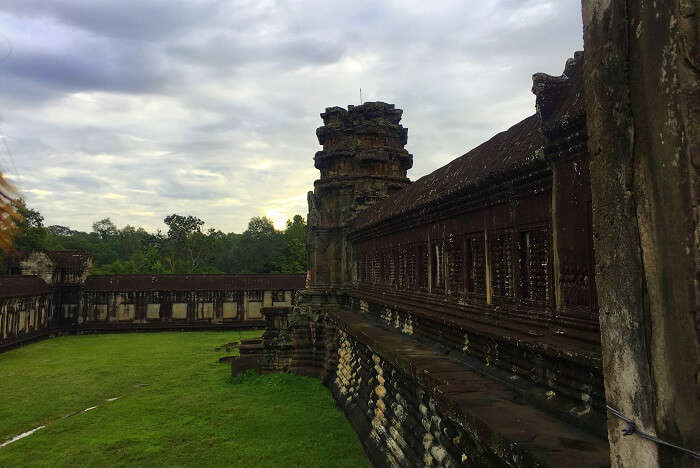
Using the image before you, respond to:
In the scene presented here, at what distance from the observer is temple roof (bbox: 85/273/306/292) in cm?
3040

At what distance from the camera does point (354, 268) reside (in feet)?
50.0

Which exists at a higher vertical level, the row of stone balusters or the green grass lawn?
the row of stone balusters

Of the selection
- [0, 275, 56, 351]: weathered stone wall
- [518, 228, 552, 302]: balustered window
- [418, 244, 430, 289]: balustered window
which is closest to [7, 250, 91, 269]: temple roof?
[0, 275, 56, 351]: weathered stone wall

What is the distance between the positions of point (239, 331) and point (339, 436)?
2175 centimetres

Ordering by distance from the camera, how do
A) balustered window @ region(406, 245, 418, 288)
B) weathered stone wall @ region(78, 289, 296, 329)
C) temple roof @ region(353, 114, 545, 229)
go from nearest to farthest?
1. temple roof @ region(353, 114, 545, 229)
2. balustered window @ region(406, 245, 418, 288)
3. weathered stone wall @ region(78, 289, 296, 329)

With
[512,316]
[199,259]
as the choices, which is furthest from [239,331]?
[199,259]

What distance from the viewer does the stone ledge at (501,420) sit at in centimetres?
306

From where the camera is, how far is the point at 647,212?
7.32ft

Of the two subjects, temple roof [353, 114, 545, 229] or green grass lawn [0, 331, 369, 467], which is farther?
green grass lawn [0, 331, 369, 467]

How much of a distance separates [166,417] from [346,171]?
1000 cm

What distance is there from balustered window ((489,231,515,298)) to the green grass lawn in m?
4.40

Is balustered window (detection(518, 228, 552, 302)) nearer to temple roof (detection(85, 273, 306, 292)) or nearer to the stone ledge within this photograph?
the stone ledge

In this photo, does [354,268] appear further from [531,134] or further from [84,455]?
[531,134]

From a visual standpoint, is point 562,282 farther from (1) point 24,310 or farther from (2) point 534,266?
(1) point 24,310
